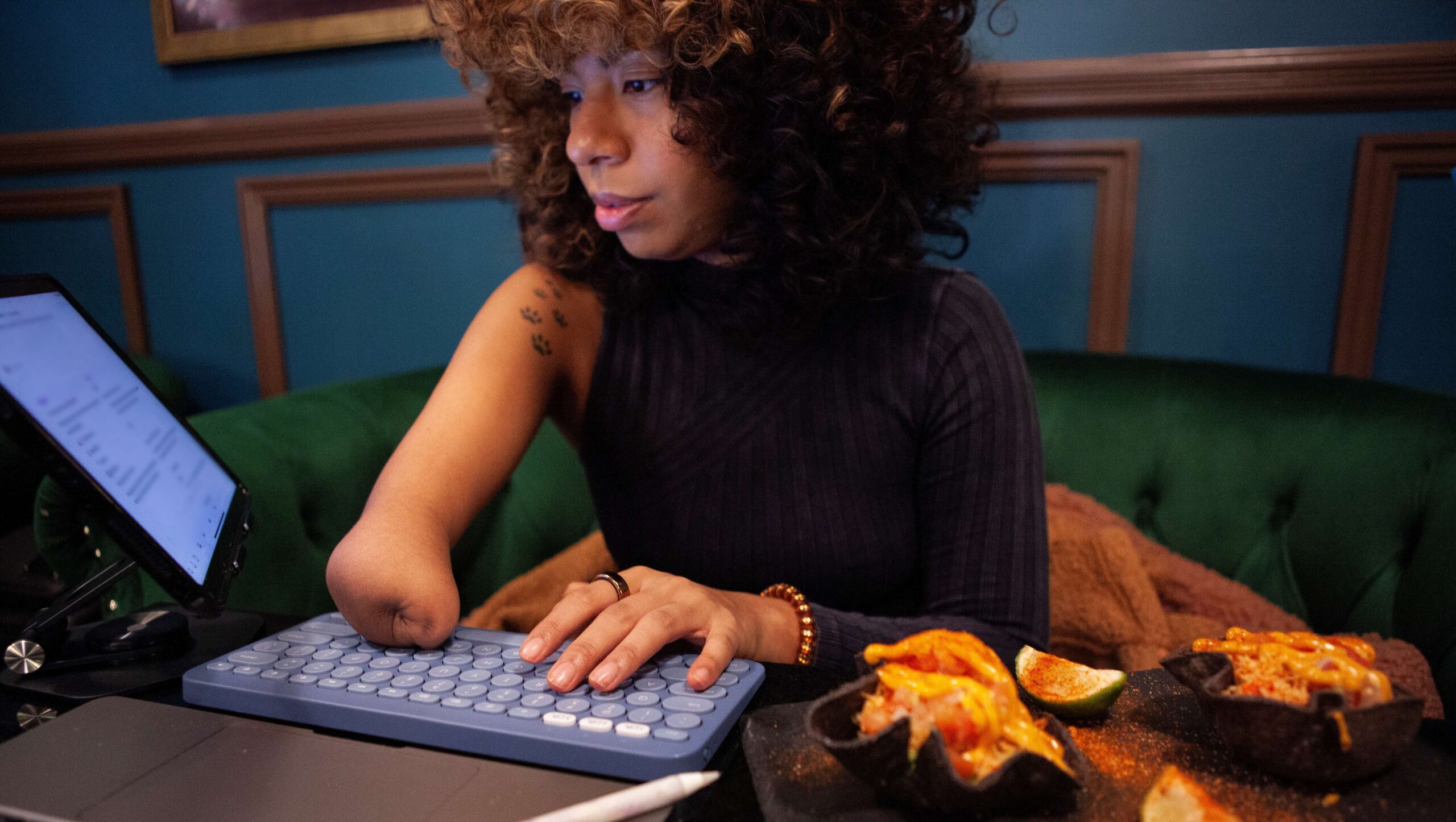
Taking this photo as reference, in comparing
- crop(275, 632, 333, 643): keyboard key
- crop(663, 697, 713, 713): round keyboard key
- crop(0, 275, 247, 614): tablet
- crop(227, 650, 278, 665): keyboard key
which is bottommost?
crop(275, 632, 333, 643): keyboard key

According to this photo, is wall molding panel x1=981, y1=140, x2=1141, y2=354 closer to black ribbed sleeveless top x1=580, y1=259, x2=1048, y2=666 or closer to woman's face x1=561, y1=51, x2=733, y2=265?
black ribbed sleeveless top x1=580, y1=259, x2=1048, y2=666

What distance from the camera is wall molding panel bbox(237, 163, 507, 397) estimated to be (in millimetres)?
1700

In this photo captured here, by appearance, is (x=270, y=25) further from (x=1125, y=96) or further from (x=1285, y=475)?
(x=1285, y=475)

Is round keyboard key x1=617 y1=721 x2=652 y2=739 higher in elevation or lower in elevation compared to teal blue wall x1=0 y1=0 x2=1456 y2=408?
lower

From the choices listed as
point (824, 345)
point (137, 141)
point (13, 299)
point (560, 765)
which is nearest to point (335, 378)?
point (137, 141)

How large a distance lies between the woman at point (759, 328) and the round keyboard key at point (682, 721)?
23 cm

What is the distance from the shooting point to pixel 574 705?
0.48m

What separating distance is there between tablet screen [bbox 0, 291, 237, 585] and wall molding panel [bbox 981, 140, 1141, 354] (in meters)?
1.22

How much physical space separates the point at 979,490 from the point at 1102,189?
76cm

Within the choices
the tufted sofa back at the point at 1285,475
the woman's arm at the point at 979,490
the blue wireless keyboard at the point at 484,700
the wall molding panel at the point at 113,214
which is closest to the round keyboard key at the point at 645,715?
the blue wireless keyboard at the point at 484,700

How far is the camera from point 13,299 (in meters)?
0.50

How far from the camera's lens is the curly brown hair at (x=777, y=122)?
0.79 metres

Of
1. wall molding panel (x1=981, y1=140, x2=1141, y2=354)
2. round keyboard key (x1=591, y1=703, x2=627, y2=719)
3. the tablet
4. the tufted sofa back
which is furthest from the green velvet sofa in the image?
round keyboard key (x1=591, y1=703, x2=627, y2=719)

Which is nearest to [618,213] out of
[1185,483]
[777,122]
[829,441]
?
[777,122]
